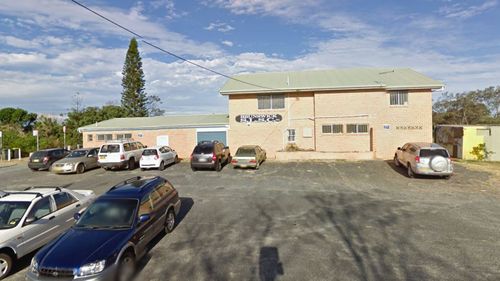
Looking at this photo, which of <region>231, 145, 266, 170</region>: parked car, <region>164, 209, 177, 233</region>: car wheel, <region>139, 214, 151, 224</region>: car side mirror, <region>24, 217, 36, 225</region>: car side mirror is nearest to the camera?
<region>139, 214, 151, 224</region>: car side mirror

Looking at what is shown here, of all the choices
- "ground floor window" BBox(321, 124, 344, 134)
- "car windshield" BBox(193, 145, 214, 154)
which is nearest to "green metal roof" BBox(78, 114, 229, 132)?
"car windshield" BBox(193, 145, 214, 154)

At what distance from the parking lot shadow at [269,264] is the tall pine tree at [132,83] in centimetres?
4445

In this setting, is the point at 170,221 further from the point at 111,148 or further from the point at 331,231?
the point at 111,148

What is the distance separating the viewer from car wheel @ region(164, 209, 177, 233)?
767 cm

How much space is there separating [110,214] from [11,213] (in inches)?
98.1

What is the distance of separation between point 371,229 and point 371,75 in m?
19.3

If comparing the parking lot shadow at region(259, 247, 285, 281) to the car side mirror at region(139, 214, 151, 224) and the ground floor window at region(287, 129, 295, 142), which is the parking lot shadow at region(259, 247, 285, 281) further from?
the ground floor window at region(287, 129, 295, 142)

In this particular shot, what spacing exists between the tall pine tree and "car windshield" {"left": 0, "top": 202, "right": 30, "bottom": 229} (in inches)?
1644

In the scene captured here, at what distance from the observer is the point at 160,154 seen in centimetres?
1828

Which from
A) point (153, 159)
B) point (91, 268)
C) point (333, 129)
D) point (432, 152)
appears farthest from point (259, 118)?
point (91, 268)

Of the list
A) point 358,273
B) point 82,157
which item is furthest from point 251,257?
point 82,157

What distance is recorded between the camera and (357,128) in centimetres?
2162

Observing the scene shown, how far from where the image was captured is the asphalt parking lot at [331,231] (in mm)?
5648

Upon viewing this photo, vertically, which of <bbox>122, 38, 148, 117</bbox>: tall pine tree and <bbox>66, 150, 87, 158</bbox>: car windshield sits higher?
<bbox>122, 38, 148, 117</bbox>: tall pine tree
